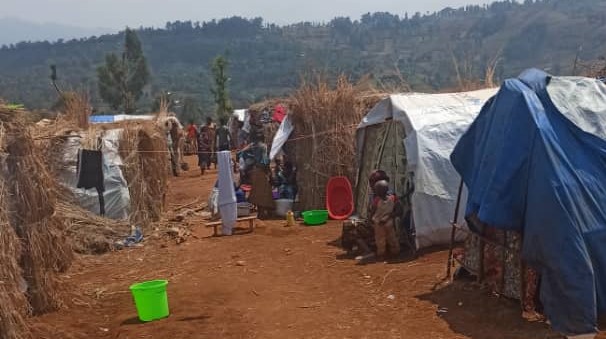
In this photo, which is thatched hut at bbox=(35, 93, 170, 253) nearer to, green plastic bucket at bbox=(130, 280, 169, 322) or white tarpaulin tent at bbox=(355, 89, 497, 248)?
green plastic bucket at bbox=(130, 280, 169, 322)

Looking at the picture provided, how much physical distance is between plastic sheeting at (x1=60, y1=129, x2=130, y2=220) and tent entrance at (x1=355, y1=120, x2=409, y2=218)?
13.3 ft

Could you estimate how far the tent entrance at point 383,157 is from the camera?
930 centimetres

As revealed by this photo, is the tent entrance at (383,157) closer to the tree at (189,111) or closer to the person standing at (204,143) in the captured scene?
the person standing at (204,143)

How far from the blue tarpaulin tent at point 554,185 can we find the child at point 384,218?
7.08 ft

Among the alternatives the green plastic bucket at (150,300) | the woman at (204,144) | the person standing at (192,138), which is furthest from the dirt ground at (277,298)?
the person standing at (192,138)

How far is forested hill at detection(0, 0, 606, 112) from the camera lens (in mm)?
79438

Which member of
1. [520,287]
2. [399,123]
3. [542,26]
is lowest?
[520,287]

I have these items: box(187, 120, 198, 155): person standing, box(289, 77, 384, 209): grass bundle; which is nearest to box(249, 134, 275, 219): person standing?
box(289, 77, 384, 209): grass bundle

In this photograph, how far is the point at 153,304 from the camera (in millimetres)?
6062

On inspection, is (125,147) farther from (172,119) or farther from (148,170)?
(172,119)

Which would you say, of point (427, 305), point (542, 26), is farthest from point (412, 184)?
point (542, 26)

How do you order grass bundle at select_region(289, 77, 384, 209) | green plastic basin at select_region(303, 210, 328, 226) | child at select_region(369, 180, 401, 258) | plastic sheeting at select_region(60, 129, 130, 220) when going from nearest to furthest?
1. child at select_region(369, 180, 401, 258)
2. plastic sheeting at select_region(60, 129, 130, 220)
3. green plastic basin at select_region(303, 210, 328, 226)
4. grass bundle at select_region(289, 77, 384, 209)

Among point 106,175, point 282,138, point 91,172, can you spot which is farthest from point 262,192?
point 91,172

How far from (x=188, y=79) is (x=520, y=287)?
102205 mm
